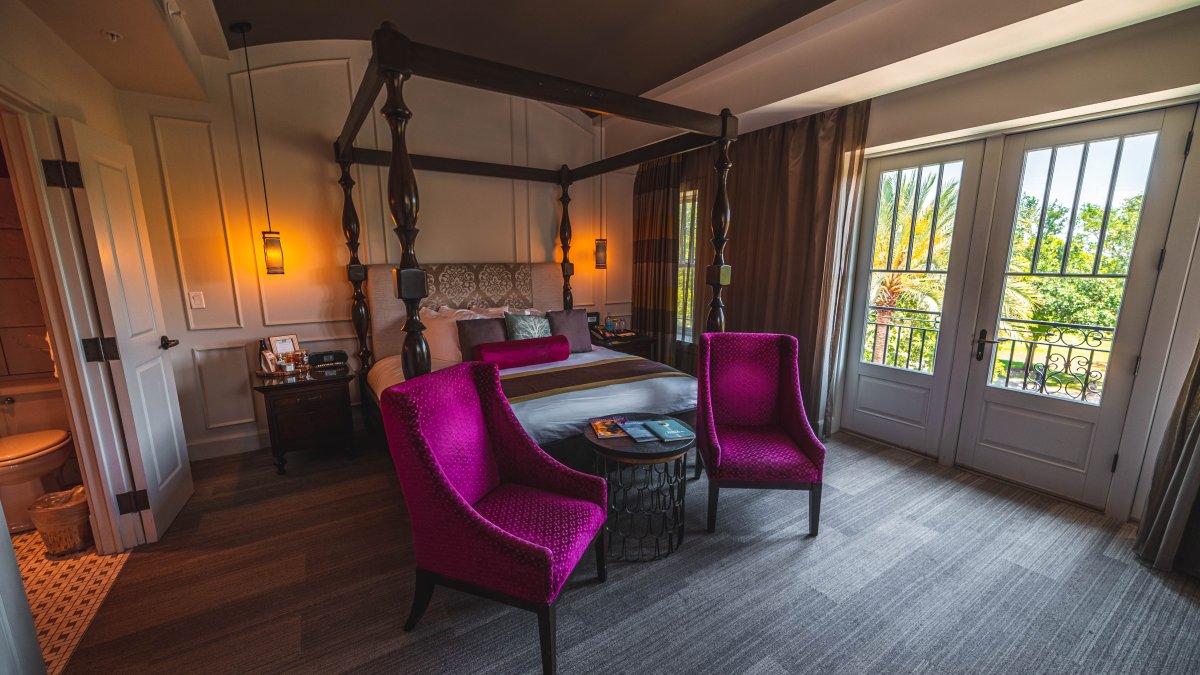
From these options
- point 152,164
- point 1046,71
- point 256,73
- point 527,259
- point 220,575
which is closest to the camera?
point 220,575

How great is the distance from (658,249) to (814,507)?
298 centimetres

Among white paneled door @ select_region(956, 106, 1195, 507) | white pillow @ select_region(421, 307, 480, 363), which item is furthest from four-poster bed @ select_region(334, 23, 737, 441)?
white paneled door @ select_region(956, 106, 1195, 507)

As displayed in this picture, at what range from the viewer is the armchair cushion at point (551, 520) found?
161 centimetres

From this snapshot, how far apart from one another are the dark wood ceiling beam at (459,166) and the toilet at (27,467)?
2.36 meters

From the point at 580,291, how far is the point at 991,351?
11.2 ft

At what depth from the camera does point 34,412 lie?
2516 millimetres

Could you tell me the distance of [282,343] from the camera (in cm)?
337

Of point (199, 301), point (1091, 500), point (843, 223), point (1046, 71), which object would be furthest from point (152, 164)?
point (1091, 500)

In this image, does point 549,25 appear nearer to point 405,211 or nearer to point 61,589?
point 405,211

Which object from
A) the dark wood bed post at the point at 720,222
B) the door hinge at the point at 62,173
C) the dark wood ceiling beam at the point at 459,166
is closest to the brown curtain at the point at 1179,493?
the dark wood bed post at the point at 720,222

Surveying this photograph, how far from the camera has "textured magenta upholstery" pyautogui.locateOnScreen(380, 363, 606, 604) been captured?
5.05 feet

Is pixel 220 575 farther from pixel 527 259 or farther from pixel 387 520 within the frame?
pixel 527 259

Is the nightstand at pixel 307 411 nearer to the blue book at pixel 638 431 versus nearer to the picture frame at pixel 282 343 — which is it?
the picture frame at pixel 282 343

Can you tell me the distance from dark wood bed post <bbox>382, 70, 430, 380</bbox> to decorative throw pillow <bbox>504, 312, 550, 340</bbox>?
147cm
